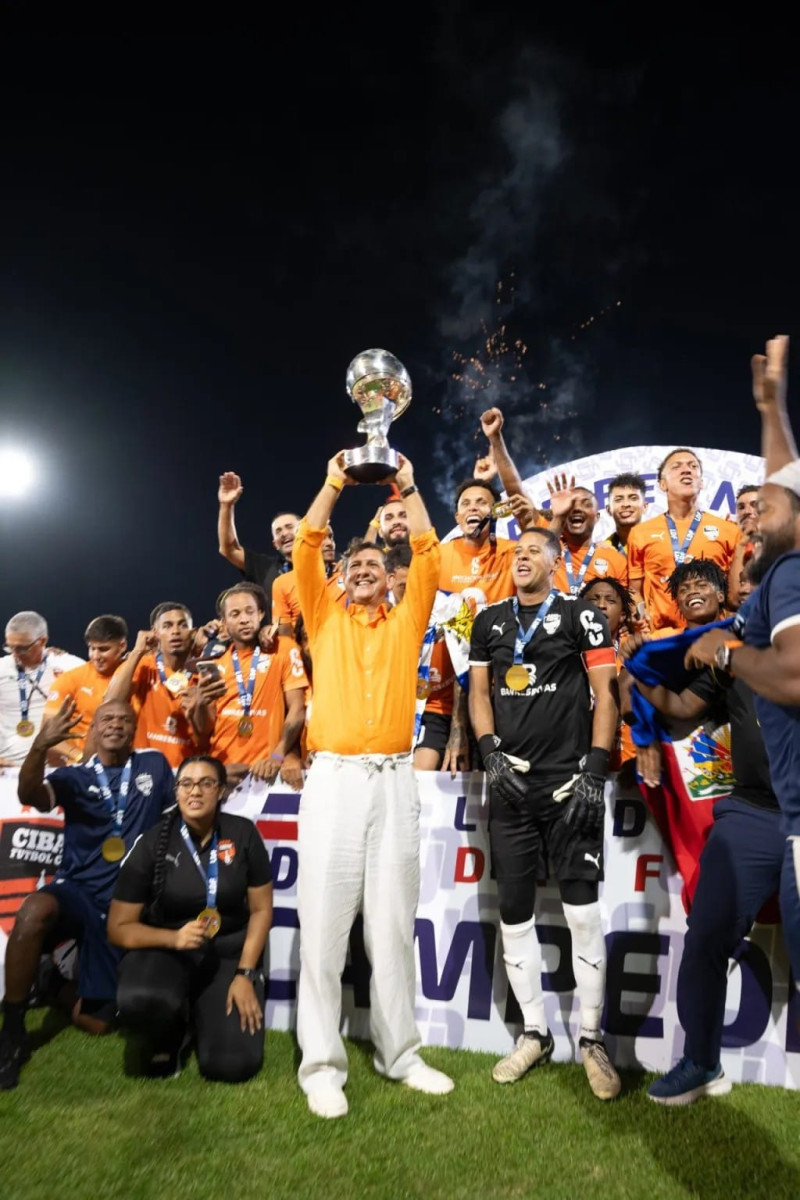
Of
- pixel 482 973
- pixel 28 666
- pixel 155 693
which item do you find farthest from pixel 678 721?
pixel 28 666

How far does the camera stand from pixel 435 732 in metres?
4.96

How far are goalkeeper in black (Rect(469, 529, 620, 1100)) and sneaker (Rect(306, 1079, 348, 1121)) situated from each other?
2.33 ft

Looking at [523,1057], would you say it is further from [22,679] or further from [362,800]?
[22,679]

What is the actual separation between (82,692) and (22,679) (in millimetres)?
1826

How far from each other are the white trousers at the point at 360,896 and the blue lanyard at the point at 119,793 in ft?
4.43

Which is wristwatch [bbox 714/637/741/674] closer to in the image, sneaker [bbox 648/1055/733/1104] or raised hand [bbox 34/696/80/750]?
sneaker [bbox 648/1055/733/1104]

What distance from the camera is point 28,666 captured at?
7.49 m

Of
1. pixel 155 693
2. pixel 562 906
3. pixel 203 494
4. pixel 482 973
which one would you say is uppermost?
pixel 203 494

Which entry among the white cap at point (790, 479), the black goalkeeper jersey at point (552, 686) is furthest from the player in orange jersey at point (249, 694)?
the white cap at point (790, 479)

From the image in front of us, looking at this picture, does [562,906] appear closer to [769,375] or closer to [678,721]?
[678,721]

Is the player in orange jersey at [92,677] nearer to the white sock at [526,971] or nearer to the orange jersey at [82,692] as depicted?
the orange jersey at [82,692]

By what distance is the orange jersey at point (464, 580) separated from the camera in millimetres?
5055

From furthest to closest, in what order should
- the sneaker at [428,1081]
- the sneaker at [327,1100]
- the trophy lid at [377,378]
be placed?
the trophy lid at [377,378]
the sneaker at [428,1081]
the sneaker at [327,1100]

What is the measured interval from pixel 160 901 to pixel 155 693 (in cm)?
188
